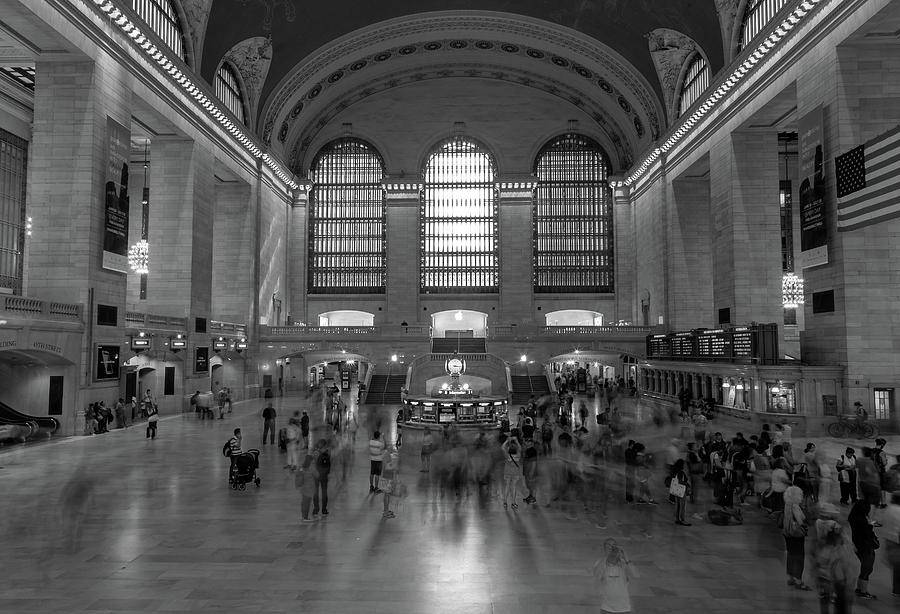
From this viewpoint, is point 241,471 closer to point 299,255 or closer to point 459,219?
point 299,255

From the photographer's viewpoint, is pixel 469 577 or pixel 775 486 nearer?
pixel 469 577

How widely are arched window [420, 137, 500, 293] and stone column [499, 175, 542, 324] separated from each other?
5.34 ft

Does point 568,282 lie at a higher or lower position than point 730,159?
lower

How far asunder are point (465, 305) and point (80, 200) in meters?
27.6

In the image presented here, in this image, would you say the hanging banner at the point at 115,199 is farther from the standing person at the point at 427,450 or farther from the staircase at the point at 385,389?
the standing person at the point at 427,450

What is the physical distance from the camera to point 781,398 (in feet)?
66.2

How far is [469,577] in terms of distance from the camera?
7297 millimetres

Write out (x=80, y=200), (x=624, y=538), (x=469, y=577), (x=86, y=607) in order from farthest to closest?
(x=80, y=200), (x=624, y=538), (x=469, y=577), (x=86, y=607)

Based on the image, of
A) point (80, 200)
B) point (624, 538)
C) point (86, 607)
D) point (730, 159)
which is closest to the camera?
point (86, 607)

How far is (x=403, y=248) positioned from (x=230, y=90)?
50.6 feet

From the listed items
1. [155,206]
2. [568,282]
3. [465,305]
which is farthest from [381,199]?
[155,206]

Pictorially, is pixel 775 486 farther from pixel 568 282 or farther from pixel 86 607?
pixel 568 282

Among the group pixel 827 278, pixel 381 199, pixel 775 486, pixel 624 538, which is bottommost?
pixel 624 538

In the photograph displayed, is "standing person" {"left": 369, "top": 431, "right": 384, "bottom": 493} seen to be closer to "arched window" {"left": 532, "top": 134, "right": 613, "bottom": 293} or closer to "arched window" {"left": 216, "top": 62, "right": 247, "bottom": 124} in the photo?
"arched window" {"left": 216, "top": 62, "right": 247, "bottom": 124}
